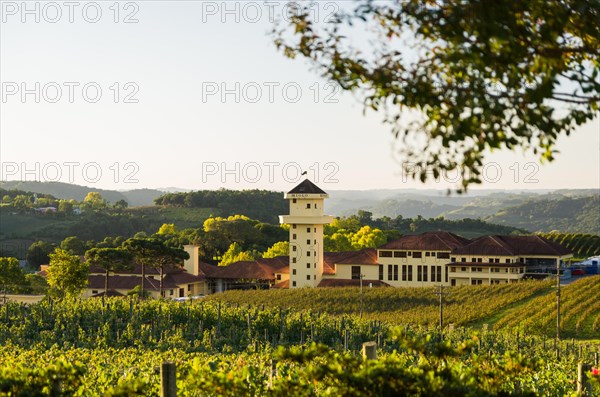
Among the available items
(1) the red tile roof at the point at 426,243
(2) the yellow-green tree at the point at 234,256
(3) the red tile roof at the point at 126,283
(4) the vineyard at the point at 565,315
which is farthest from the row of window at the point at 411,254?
(2) the yellow-green tree at the point at 234,256

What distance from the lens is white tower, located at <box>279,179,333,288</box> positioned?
67.9 metres

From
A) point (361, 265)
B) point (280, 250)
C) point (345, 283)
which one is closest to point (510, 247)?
point (361, 265)

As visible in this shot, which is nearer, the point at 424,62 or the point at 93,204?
the point at 424,62

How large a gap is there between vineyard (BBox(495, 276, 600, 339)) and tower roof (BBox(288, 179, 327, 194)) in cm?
2391

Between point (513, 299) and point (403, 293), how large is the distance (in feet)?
30.8

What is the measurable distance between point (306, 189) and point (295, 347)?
59.9m

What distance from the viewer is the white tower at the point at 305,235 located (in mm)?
67938

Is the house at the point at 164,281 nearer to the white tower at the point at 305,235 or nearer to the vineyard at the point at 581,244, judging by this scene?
the white tower at the point at 305,235

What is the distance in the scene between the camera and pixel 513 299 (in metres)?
49.5

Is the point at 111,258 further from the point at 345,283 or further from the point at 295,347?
the point at 295,347

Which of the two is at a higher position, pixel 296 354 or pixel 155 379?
pixel 296 354

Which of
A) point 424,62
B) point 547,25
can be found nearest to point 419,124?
point 424,62

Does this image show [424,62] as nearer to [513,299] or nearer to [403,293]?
[513,299]

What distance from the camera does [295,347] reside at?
9.29 metres
